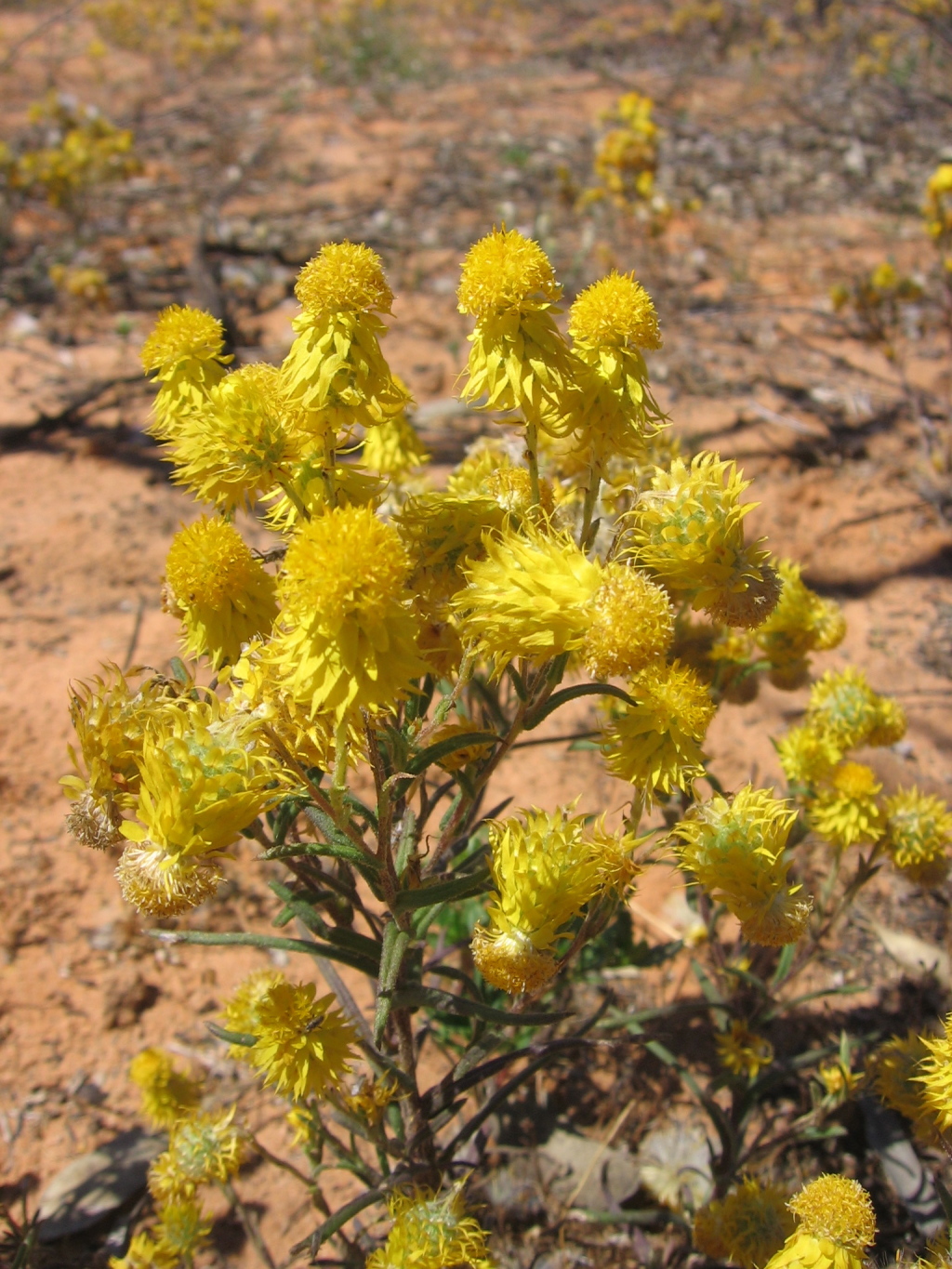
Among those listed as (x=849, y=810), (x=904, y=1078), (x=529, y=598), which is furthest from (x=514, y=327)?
(x=904, y=1078)

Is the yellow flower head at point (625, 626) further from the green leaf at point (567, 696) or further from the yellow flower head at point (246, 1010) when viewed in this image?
the yellow flower head at point (246, 1010)

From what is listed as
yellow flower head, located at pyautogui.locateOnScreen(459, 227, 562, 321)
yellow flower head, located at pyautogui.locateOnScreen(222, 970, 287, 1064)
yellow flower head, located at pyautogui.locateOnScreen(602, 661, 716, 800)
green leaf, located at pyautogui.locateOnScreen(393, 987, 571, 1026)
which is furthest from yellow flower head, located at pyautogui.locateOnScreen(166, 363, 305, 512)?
yellow flower head, located at pyautogui.locateOnScreen(222, 970, 287, 1064)

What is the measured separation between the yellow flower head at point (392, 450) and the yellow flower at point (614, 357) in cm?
93

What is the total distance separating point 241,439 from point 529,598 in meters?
0.58

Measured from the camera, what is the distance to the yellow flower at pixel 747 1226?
199 centimetres

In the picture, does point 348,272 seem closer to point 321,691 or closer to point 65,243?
point 321,691

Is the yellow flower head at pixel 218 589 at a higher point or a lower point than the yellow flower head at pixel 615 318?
lower

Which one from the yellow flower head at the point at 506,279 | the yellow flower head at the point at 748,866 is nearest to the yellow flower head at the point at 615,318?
the yellow flower head at the point at 506,279

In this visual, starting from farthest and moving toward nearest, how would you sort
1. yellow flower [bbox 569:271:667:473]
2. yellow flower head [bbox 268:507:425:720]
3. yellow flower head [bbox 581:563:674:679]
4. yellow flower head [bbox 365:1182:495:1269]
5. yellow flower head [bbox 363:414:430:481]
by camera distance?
yellow flower head [bbox 363:414:430:481]
yellow flower head [bbox 365:1182:495:1269]
yellow flower [bbox 569:271:667:473]
yellow flower head [bbox 581:563:674:679]
yellow flower head [bbox 268:507:425:720]

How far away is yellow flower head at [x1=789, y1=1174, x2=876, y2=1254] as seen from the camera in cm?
A: 163

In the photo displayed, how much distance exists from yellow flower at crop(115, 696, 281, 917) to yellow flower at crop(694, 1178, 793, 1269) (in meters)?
1.58

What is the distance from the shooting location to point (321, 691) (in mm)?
1260

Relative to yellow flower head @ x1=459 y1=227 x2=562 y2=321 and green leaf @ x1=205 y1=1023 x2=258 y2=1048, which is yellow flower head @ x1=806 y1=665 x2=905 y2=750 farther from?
green leaf @ x1=205 y1=1023 x2=258 y2=1048

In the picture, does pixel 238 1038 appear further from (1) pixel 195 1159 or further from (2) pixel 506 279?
(2) pixel 506 279
